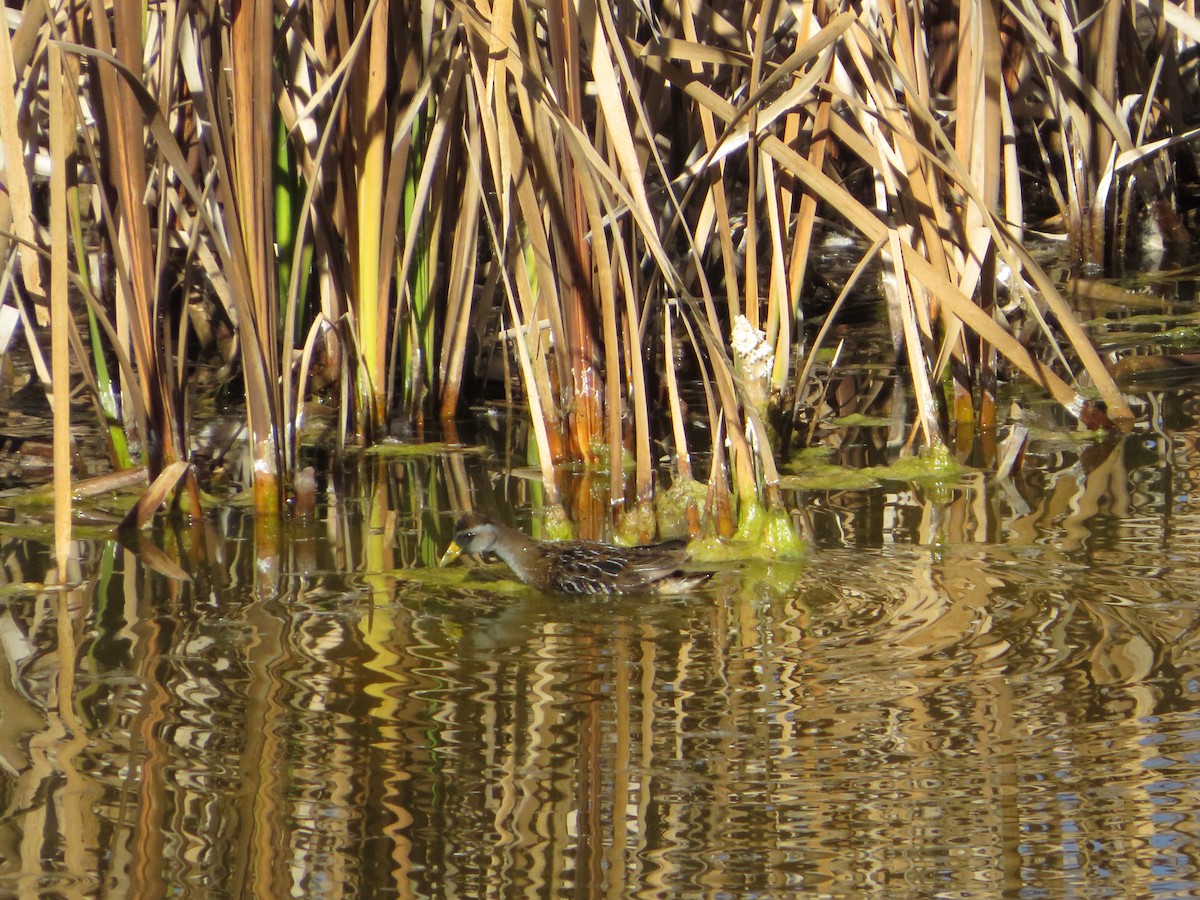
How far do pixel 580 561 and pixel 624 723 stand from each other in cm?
108

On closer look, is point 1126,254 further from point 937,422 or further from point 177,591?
point 177,591

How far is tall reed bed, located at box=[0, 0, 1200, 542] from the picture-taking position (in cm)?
458

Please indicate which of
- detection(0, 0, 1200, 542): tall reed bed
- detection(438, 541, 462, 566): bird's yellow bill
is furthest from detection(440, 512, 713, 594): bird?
detection(0, 0, 1200, 542): tall reed bed

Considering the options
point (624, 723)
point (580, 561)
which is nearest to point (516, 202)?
point (580, 561)

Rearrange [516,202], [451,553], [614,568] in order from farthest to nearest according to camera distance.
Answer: [516,202] < [451,553] < [614,568]

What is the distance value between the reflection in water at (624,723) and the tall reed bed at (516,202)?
2.01 feet

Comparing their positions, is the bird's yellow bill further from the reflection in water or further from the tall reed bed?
the tall reed bed

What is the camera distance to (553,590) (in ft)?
14.6

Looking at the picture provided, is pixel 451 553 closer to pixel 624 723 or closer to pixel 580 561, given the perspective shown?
pixel 580 561

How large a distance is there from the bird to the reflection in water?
2.6 inches

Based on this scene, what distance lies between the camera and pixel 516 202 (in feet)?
19.1

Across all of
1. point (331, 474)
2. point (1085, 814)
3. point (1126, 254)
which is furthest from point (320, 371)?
point (1126, 254)

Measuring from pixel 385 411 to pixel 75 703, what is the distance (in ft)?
7.89

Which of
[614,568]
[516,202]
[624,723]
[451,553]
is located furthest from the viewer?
[516,202]
